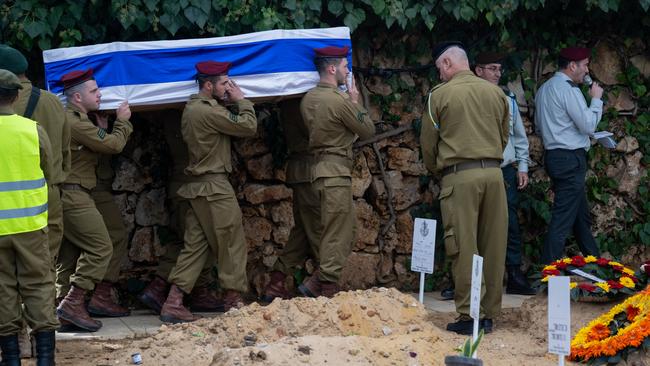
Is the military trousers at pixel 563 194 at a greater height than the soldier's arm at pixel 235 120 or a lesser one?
lesser

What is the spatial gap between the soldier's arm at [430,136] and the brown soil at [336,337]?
1.01m

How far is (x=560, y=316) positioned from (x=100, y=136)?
3.61m

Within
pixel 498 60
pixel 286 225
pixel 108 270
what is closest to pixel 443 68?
pixel 498 60

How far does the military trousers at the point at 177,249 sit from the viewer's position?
26.4 ft

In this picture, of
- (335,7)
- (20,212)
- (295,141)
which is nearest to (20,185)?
(20,212)

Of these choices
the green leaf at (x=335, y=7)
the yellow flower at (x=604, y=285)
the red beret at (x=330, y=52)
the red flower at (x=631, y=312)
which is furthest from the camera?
the green leaf at (x=335, y=7)

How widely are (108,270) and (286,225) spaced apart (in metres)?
1.71

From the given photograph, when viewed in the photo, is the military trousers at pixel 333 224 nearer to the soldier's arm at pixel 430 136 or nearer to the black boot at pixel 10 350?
the soldier's arm at pixel 430 136

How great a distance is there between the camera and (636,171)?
9766 mm

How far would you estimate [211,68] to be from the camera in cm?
748

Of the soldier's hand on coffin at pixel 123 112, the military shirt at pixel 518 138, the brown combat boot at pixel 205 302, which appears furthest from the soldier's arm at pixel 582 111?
the soldier's hand on coffin at pixel 123 112

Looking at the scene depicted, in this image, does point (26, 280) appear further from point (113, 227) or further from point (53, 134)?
point (113, 227)

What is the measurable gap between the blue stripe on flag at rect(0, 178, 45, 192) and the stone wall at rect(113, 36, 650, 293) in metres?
2.31

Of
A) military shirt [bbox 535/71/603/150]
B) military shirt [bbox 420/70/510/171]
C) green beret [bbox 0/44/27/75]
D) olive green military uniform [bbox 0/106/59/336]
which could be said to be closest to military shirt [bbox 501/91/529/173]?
military shirt [bbox 535/71/603/150]
